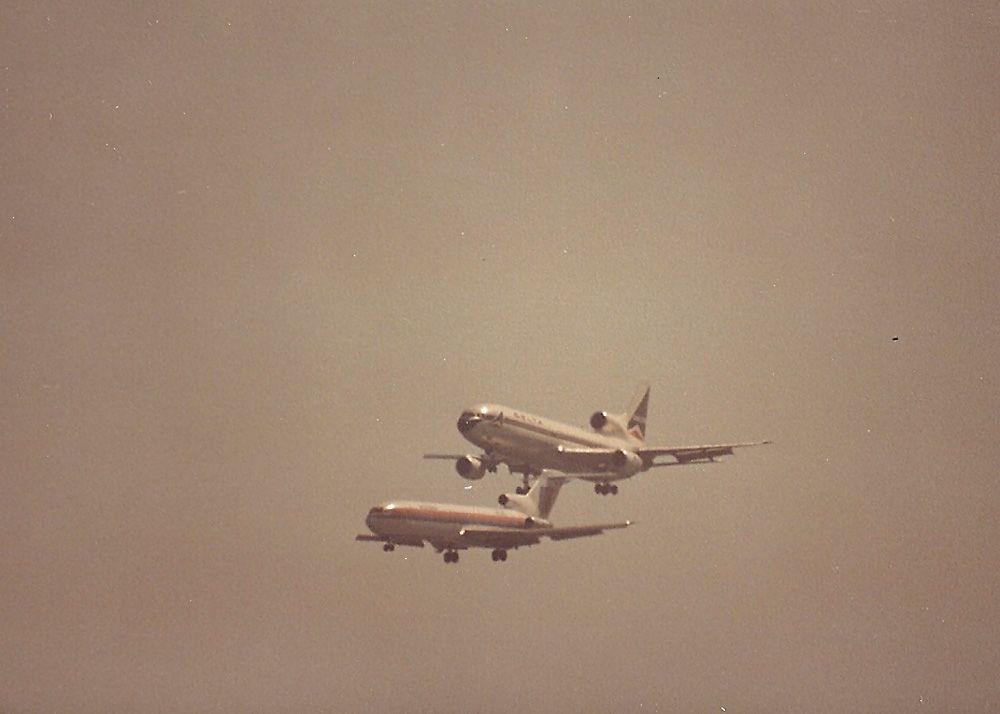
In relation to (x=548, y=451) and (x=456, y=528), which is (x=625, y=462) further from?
(x=456, y=528)

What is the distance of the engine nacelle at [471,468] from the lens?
86.9 m

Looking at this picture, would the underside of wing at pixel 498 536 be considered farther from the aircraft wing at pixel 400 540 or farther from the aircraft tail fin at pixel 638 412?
the aircraft tail fin at pixel 638 412

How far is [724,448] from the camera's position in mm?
86562

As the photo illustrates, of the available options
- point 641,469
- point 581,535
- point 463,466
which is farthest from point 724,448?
point 463,466

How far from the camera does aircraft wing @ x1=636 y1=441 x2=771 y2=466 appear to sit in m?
86.8

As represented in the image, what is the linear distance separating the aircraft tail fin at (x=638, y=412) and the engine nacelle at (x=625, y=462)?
16.1 m

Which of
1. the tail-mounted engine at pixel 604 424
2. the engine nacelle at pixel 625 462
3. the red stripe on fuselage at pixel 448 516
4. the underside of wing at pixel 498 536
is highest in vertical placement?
the tail-mounted engine at pixel 604 424

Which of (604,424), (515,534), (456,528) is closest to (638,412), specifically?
(604,424)

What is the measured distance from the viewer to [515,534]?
81.9m

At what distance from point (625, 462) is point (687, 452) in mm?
4772

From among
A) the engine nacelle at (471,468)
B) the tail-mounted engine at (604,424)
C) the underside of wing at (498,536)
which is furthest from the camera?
the tail-mounted engine at (604,424)

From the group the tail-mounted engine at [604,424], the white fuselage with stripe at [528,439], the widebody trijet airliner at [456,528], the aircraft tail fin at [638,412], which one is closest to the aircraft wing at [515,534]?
the widebody trijet airliner at [456,528]

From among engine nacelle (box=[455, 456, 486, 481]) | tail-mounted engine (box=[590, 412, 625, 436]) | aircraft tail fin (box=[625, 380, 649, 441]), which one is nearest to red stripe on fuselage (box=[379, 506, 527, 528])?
engine nacelle (box=[455, 456, 486, 481])

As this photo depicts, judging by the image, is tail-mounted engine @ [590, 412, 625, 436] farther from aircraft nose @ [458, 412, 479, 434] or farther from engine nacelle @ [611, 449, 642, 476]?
aircraft nose @ [458, 412, 479, 434]
